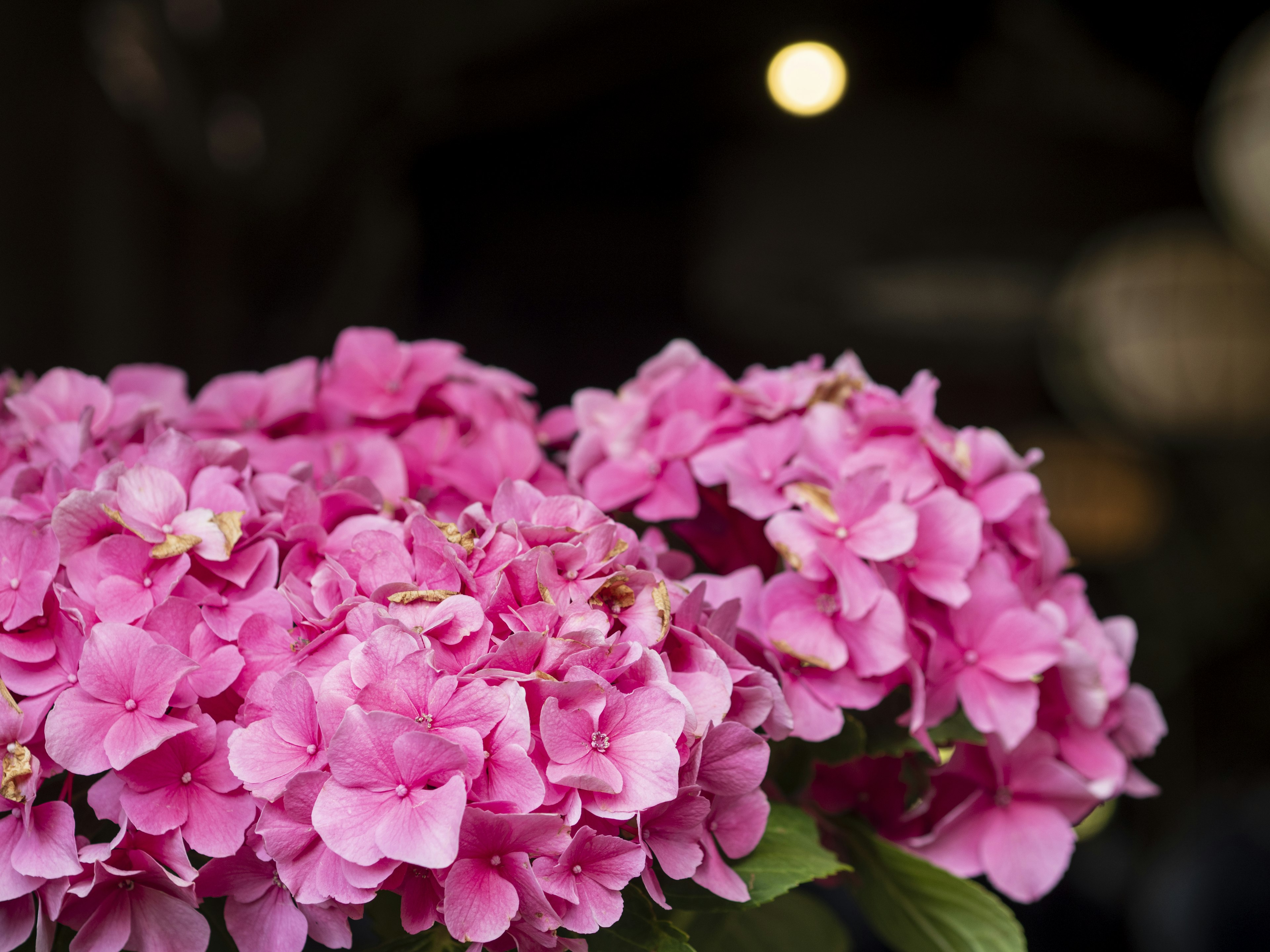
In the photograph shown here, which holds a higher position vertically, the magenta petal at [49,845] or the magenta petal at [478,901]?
the magenta petal at [478,901]

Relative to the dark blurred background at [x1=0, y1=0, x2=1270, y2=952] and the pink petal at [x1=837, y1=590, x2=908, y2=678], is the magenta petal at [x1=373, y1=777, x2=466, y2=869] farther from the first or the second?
the dark blurred background at [x1=0, y1=0, x2=1270, y2=952]

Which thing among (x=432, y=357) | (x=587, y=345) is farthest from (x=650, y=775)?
(x=587, y=345)

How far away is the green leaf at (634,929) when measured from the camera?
12.0 inches

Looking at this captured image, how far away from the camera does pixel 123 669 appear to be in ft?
0.94

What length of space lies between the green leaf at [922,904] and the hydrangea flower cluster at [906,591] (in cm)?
1

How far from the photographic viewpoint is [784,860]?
0.34 meters

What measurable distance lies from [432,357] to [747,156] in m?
2.94

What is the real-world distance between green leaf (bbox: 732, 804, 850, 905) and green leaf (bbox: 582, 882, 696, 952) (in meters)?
0.03

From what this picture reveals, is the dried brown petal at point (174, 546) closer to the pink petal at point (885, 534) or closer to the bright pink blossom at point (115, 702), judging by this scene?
the bright pink blossom at point (115, 702)

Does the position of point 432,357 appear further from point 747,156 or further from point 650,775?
point 747,156

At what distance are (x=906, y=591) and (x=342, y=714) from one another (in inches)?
8.9

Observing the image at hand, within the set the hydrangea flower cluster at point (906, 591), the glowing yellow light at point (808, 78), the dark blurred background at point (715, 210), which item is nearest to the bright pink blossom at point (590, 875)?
the hydrangea flower cluster at point (906, 591)

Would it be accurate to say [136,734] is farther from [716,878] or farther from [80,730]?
[716,878]

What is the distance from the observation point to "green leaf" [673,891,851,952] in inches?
18.2
